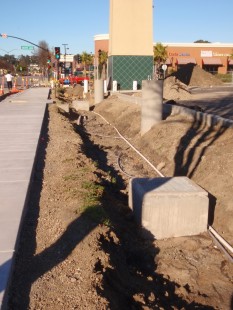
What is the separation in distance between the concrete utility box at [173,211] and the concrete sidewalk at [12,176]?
6.45ft

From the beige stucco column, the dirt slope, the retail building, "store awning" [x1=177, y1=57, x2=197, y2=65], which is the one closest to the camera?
Result: the dirt slope

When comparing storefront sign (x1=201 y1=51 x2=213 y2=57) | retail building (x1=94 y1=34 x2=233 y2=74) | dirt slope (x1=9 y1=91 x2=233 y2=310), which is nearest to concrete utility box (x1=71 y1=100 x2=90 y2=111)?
dirt slope (x1=9 y1=91 x2=233 y2=310)

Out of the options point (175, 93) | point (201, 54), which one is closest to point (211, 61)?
point (201, 54)

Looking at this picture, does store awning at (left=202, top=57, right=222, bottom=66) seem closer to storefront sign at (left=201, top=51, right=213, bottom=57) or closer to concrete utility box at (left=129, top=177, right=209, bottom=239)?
storefront sign at (left=201, top=51, right=213, bottom=57)

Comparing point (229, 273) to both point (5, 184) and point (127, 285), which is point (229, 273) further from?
point (5, 184)

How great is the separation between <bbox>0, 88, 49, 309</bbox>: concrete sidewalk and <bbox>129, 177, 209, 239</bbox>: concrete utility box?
1.96 m

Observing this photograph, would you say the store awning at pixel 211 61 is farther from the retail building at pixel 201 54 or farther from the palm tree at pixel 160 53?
the palm tree at pixel 160 53

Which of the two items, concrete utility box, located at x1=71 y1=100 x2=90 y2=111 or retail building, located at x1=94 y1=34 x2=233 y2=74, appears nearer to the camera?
concrete utility box, located at x1=71 y1=100 x2=90 y2=111

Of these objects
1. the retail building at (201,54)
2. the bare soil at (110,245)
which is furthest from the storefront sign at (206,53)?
the bare soil at (110,245)

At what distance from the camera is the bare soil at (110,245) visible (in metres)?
4.40

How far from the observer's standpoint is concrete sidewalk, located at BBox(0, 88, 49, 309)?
15.0 feet

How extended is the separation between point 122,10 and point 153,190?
94.9 feet

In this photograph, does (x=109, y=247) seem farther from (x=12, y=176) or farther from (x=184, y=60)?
(x=184, y=60)

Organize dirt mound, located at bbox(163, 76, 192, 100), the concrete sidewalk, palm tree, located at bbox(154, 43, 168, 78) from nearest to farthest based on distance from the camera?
the concrete sidewalk < dirt mound, located at bbox(163, 76, 192, 100) < palm tree, located at bbox(154, 43, 168, 78)
